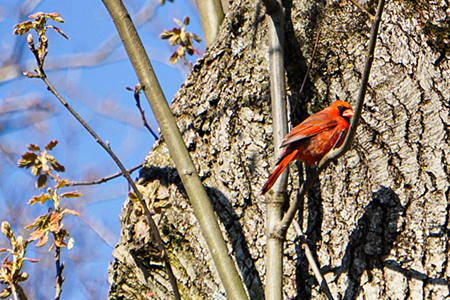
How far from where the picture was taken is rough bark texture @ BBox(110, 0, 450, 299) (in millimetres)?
2236

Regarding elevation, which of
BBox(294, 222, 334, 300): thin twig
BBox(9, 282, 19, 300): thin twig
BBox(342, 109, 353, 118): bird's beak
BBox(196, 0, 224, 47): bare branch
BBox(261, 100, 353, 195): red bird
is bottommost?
BBox(9, 282, 19, 300): thin twig

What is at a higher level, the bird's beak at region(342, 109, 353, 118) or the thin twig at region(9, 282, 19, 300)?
the bird's beak at region(342, 109, 353, 118)

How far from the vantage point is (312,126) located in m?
2.54

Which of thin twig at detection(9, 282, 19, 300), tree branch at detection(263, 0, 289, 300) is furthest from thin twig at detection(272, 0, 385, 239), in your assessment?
thin twig at detection(9, 282, 19, 300)

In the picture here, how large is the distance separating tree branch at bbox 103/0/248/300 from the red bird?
0.34 m

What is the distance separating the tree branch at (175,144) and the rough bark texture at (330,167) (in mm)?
243

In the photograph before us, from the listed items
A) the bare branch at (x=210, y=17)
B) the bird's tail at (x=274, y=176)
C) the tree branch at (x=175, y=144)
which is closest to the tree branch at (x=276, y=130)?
the bird's tail at (x=274, y=176)

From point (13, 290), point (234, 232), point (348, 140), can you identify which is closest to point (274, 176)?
point (234, 232)

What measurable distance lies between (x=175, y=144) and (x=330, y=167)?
711mm

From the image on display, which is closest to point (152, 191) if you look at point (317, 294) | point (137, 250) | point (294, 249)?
point (137, 250)

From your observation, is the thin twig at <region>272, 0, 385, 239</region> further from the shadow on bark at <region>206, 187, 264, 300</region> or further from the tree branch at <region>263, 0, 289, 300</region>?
the shadow on bark at <region>206, 187, 264, 300</region>

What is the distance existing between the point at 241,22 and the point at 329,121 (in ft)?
2.10

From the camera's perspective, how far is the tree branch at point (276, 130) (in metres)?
2.05

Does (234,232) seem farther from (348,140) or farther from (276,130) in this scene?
(348,140)
